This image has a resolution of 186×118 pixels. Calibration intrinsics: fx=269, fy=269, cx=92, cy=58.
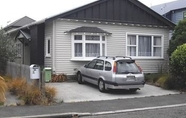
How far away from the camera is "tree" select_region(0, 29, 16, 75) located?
15442 mm

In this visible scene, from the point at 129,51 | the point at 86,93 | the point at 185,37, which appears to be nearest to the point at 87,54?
the point at 129,51

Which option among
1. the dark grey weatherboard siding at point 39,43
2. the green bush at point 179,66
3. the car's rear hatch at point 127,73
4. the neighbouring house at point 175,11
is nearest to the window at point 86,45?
the dark grey weatherboard siding at point 39,43

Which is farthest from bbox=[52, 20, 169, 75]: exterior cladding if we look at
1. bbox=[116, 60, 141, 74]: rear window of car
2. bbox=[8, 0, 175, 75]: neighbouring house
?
bbox=[116, 60, 141, 74]: rear window of car

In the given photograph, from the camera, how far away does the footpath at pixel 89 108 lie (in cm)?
785

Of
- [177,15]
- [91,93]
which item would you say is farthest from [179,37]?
[177,15]

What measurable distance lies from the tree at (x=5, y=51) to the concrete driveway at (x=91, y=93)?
4.32 meters

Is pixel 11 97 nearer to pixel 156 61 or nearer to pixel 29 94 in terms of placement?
pixel 29 94

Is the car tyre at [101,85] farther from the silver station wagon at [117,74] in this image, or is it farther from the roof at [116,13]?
the roof at [116,13]

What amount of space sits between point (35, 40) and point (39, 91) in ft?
24.9

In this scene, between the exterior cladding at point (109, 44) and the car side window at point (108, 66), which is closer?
the car side window at point (108, 66)

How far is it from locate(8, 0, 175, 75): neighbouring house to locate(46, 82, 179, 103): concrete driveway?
7.78 ft

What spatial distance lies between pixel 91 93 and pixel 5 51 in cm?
670

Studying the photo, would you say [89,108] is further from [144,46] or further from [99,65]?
[144,46]

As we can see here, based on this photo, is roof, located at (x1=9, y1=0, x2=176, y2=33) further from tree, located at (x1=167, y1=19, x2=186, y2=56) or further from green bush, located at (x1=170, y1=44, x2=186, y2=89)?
green bush, located at (x1=170, y1=44, x2=186, y2=89)
